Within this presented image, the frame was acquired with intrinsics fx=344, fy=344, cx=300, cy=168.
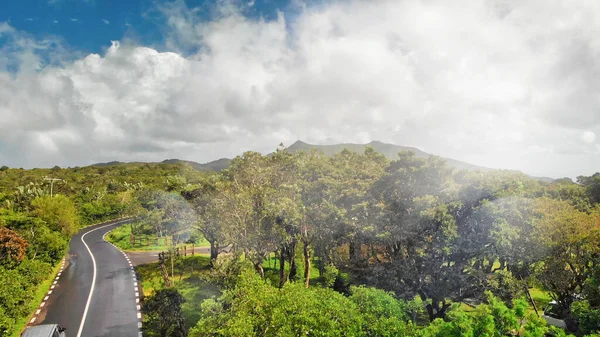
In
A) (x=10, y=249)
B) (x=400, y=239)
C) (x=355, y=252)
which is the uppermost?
(x=400, y=239)

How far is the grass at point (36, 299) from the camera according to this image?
2469cm

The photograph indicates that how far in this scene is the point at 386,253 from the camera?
29172mm

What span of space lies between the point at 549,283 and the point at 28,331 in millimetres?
33172

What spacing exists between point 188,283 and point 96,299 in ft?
26.7

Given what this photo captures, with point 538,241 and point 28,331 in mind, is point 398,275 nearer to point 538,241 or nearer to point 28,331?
point 538,241

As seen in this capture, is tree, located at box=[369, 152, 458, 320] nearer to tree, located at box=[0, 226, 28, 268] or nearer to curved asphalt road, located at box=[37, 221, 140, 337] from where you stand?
curved asphalt road, located at box=[37, 221, 140, 337]

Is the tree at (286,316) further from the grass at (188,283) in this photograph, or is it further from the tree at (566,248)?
the tree at (566,248)

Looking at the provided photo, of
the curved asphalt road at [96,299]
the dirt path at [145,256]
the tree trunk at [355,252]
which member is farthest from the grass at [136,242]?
the tree trunk at [355,252]

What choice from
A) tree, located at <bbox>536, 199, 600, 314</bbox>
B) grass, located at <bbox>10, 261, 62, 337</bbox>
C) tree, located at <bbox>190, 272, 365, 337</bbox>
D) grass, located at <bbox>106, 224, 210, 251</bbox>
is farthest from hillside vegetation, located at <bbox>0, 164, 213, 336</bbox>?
tree, located at <bbox>536, 199, 600, 314</bbox>

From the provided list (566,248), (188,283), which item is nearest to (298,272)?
(188,283)

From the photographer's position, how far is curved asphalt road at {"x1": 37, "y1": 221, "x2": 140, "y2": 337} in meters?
25.6

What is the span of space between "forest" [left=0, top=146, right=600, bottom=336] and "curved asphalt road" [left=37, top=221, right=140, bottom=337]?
271 cm

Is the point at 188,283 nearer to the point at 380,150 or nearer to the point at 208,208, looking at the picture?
the point at 208,208

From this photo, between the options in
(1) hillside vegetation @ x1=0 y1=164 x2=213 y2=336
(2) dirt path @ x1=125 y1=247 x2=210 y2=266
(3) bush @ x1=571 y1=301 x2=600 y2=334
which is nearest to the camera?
(3) bush @ x1=571 y1=301 x2=600 y2=334
